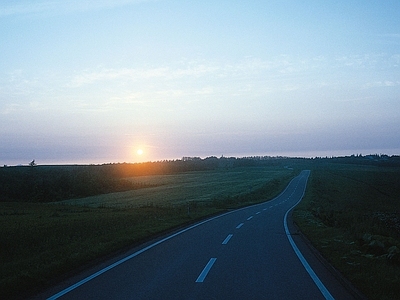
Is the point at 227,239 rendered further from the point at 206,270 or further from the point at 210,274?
the point at 210,274

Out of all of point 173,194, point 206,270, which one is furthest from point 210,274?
point 173,194

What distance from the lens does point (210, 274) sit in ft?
34.5

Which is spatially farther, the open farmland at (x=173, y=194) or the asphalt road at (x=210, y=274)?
the open farmland at (x=173, y=194)

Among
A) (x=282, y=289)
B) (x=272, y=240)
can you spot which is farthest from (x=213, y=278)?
(x=272, y=240)

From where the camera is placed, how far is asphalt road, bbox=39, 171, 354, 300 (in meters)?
8.64

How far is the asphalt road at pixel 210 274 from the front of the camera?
28.3 feet

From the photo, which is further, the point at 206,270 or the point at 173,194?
the point at 173,194

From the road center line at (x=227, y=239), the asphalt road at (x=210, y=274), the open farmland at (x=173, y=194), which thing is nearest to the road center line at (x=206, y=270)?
the asphalt road at (x=210, y=274)

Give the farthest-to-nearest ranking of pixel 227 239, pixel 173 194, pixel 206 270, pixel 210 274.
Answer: pixel 173 194, pixel 227 239, pixel 206 270, pixel 210 274

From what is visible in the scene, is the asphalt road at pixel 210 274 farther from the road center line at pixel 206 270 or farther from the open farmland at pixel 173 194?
the open farmland at pixel 173 194

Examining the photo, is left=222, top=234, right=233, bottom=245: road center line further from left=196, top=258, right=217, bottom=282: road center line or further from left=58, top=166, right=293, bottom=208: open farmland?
left=58, top=166, right=293, bottom=208: open farmland

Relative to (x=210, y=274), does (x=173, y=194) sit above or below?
below

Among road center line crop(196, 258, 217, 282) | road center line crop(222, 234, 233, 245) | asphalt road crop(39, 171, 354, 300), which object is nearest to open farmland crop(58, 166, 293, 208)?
road center line crop(222, 234, 233, 245)

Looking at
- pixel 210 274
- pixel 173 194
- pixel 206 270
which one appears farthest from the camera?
pixel 173 194
